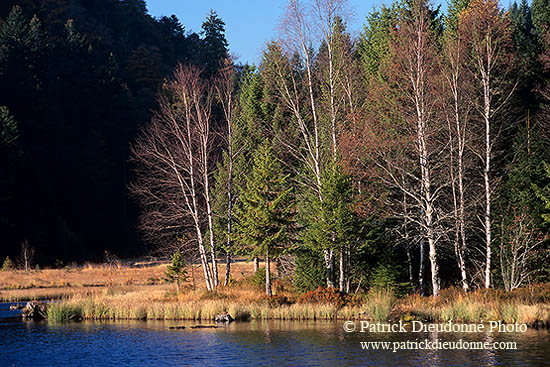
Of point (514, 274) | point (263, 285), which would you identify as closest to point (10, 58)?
point (263, 285)

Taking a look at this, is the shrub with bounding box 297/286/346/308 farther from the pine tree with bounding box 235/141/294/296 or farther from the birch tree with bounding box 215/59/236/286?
the birch tree with bounding box 215/59/236/286

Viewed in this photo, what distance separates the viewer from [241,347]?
78.9 ft

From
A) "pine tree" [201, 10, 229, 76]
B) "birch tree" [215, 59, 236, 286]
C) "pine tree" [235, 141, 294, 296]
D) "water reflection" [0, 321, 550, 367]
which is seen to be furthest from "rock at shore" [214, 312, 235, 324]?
"pine tree" [201, 10, 229, 76]

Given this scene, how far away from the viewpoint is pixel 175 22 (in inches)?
6639

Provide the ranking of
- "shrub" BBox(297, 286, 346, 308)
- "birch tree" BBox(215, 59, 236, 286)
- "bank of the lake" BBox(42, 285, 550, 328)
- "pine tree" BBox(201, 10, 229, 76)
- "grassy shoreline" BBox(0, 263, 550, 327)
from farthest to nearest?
"pine tree" BBox(201, 10, 229, 76) < "birch tree" BBox(215, 59, 236, 286) < "shrub" BBox(297, 286, 346, 308) < "grassy shoreline" BBox(0, 263, 550, 327) < "bank of the lake" BBox(42, 285, 550, 328)

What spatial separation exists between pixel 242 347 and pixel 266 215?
12316mm

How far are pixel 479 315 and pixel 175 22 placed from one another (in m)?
151

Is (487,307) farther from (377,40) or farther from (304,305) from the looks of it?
(377,40)

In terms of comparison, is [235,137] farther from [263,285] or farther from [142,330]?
[142,330]

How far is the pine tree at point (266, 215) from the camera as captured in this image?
117 ft

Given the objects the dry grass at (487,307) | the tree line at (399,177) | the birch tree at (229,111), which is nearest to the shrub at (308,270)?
the tree line at (399,177)

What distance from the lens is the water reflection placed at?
2088 centimetres

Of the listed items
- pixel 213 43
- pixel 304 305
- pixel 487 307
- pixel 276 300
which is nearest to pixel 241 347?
pixel 304 305

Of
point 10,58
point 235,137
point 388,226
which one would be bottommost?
point 388,226
